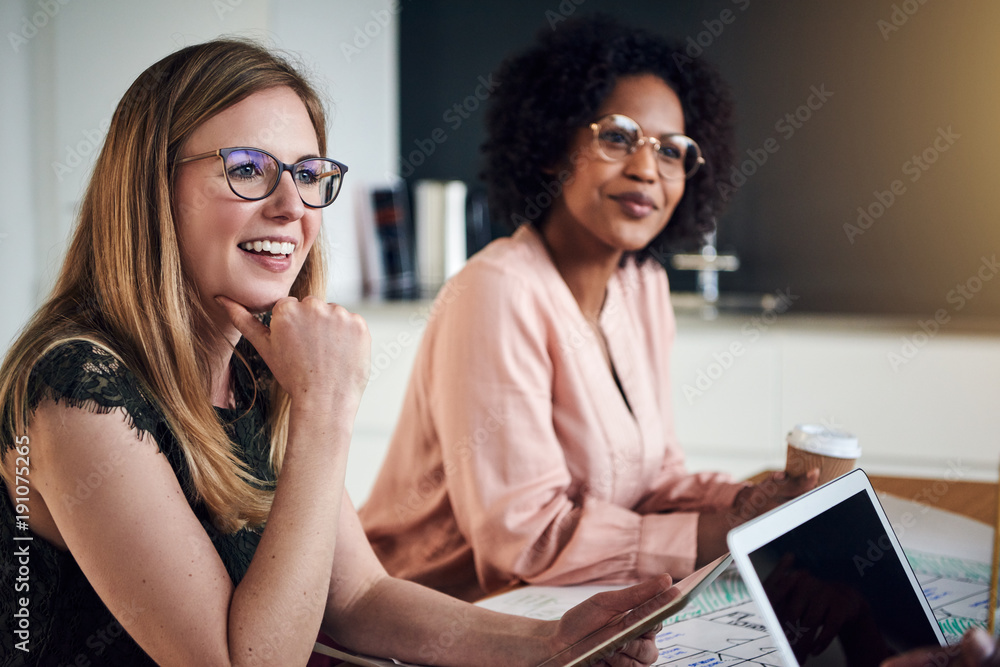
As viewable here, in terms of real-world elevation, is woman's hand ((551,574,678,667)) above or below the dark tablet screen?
below

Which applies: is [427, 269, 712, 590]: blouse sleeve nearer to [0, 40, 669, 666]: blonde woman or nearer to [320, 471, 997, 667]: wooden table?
[0, 40, 669, 666]: blonde woman

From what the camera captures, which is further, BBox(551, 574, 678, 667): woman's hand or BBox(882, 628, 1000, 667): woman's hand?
BBox(551, 574, 678, 667): woman's hand

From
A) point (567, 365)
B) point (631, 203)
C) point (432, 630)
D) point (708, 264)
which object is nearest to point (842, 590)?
point (432, 630)

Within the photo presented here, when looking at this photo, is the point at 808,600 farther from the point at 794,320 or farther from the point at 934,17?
the point at 934,17

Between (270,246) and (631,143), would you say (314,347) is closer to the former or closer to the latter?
(270,246)

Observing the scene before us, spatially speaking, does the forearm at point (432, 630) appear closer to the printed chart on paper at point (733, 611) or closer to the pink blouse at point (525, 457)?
the printed chart on paper at point (733, 611)

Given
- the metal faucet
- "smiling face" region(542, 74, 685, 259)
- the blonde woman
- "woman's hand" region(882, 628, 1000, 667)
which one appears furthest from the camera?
the metal faucet

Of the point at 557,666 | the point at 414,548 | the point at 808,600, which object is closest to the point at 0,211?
the point at 414,548

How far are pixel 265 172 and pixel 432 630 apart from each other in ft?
1.64

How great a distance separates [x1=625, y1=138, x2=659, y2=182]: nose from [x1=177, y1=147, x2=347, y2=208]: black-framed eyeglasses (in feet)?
2.02

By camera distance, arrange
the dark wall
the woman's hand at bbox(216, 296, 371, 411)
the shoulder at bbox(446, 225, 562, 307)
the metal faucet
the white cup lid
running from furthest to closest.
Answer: the metal faucet < the dark wall < the shoulder at bbox(446, 225, 562, 307) < the white cup lid < the woman's hand at bbox(216, 296, 371, 411)

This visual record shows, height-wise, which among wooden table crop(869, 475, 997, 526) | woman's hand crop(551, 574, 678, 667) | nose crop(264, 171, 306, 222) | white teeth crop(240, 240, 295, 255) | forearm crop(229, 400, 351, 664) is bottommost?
wooden table crop(869, 475, 997, 526)

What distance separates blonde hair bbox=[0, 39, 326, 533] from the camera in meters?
0.86

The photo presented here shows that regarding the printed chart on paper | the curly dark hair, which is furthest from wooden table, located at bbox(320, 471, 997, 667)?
the curly dark hair
